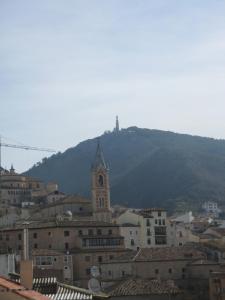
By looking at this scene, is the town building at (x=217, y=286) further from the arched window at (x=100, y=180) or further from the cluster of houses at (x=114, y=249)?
the arched window at (x=100, y=180)

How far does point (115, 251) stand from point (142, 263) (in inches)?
194

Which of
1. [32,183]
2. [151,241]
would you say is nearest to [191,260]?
[151,241]

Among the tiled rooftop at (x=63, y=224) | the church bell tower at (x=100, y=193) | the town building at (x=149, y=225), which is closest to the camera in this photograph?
the tiled rooftop at (x=63, y=224)

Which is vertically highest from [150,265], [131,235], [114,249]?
[131,235]

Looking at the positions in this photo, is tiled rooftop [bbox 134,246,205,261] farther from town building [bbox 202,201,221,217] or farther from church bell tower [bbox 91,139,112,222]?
town building [bbox 202,201,221,217]

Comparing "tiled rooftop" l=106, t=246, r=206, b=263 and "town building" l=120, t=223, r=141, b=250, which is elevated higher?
"town building" l=120, t=223, r=141, b=250

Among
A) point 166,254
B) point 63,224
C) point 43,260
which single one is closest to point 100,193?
point 63,224

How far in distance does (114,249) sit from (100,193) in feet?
86.3

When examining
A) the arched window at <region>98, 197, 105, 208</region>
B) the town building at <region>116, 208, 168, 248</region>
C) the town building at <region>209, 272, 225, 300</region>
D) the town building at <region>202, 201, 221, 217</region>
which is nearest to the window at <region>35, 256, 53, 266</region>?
the town building at <region>209, 272, 225, 300</region>

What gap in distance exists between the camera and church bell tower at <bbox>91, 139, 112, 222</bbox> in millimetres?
102812

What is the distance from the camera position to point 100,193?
109250mm

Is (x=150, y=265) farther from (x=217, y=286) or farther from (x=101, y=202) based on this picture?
(x=101, y=202)

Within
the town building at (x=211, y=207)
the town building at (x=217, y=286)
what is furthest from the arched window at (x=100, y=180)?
the town building at (x=211, y=207)

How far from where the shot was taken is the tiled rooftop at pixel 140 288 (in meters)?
62.8
